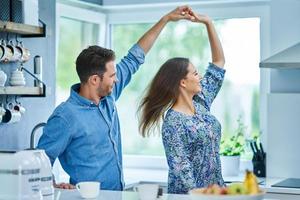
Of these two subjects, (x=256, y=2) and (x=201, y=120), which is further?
(x=256, y=2)

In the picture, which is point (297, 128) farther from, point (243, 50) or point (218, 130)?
point (218, 130)

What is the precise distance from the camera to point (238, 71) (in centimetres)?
476

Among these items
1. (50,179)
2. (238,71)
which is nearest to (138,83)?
(238,71)

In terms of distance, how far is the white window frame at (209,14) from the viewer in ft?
14.9

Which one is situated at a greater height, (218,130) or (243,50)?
(243,50)

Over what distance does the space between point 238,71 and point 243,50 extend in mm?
162

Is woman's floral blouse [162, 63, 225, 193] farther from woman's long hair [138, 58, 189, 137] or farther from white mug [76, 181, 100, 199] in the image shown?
white mug [76, 181, 100, 199]

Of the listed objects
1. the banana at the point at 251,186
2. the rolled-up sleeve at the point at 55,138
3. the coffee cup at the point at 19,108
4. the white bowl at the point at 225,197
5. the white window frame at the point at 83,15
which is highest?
the white window frame at the point at 83,15

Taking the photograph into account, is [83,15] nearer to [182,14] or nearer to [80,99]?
[182,14]

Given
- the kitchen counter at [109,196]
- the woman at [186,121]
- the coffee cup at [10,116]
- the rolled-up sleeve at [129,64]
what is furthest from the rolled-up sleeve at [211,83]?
the coffee cup at [10,116]

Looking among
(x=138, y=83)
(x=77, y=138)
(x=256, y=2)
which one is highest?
(x=256, y=2)

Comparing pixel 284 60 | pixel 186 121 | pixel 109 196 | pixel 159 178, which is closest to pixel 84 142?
pixel 109 196

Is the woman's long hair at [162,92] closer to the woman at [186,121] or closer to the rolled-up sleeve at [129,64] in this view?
the woman at [186,121]

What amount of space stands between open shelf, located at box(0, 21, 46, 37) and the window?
1346 mm
